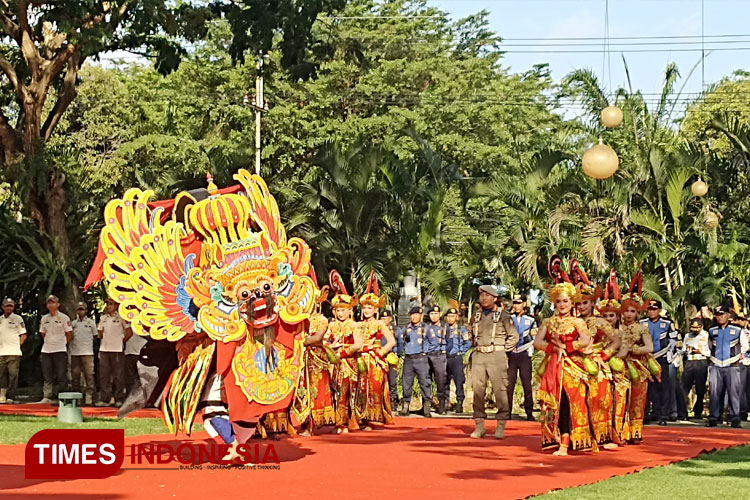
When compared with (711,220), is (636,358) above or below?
below

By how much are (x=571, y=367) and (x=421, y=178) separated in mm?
11828

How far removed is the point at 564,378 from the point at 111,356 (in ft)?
27.0

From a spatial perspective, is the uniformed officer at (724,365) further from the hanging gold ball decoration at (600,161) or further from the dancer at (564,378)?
the dancer at (564,378)

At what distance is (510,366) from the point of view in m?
16.3

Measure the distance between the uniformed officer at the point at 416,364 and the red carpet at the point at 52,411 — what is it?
366 centimetres

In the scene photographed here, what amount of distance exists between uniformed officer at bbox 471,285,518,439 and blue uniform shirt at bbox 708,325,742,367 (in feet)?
14.6

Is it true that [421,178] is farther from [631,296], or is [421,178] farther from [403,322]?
[631,296]

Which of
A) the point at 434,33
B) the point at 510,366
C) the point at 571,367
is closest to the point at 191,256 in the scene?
the point at 571,367

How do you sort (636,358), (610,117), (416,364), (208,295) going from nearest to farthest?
(208,295), (636,358), (610,117), (416,364)

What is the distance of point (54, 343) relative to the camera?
17.3 m

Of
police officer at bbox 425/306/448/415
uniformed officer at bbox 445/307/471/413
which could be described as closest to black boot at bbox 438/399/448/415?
police officer at bbox 425/306/448/415

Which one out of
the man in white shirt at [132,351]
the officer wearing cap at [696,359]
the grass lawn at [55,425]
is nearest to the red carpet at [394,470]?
the grass lawn at [55,425]

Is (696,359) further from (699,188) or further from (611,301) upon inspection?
(611,301)

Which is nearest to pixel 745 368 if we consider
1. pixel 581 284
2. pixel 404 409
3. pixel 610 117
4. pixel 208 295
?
pixel 610 117
